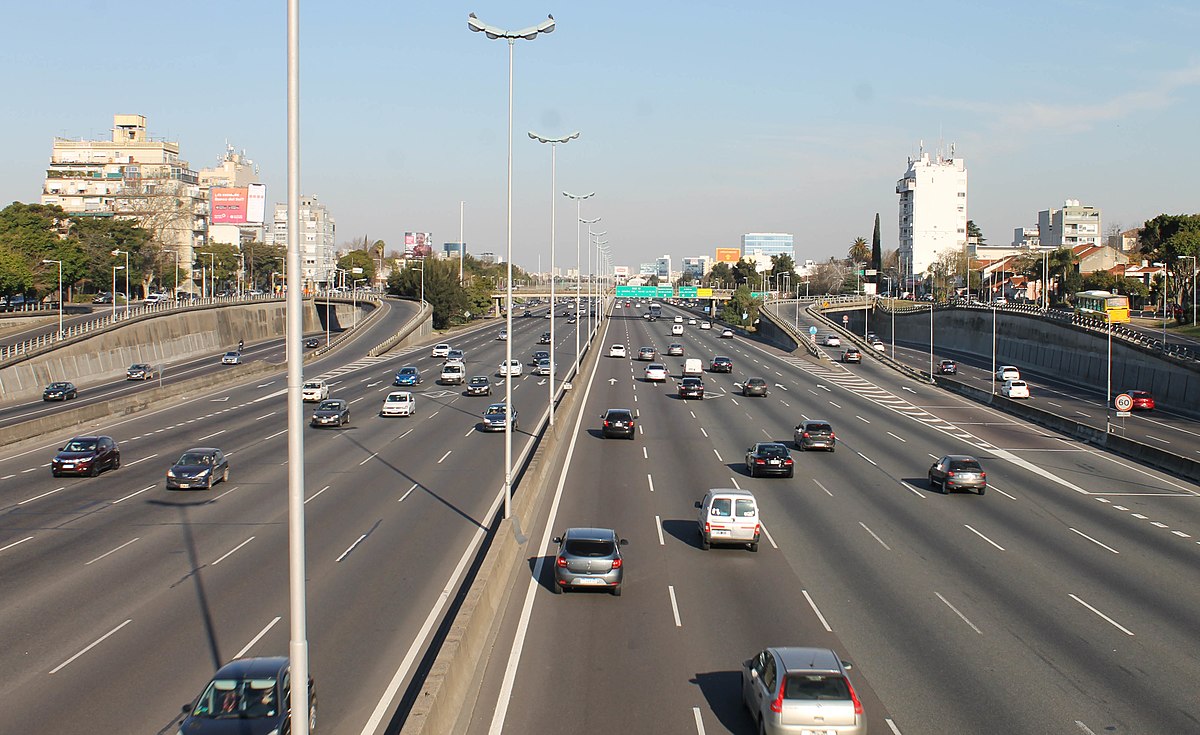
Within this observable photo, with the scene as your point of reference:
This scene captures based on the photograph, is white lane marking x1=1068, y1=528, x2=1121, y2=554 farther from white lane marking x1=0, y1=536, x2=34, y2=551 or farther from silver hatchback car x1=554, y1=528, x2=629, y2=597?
white lane marking x1=0, y1=536, x2=34, y2=551

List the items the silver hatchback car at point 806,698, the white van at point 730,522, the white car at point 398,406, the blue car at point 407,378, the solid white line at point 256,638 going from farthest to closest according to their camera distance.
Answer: the blue car at point 407,378 → the white car at point 398,406 → the white van at point 730,522 → the solid white line at point 256,638 → the silver hatchback car at point 806,698

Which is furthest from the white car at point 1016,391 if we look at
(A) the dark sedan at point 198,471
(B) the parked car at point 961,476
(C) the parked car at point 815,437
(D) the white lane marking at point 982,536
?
(A) the dark sedan at point 198,471

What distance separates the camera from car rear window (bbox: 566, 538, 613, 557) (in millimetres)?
20750

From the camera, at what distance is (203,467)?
108 ft

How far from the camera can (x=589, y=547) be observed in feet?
68.4

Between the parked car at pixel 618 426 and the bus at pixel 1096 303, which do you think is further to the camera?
the bus at pixel 1096 303

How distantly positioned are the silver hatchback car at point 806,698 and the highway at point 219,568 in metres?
5.22

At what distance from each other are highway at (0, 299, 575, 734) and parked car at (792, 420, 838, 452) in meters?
11.9

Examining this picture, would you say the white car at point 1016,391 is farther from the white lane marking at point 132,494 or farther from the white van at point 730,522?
the white lane marking at point 132,494

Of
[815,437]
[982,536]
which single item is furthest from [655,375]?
[982,536]

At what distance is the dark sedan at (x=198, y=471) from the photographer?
106ft

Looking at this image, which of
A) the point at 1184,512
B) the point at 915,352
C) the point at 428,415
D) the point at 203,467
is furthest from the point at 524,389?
the point at 915,352

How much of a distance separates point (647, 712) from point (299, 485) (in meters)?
6.46

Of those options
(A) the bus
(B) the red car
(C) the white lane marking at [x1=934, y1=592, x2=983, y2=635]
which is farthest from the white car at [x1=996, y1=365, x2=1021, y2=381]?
(C) the white lane marking at [x1=934, y1=592, x2=983, y2=635]
